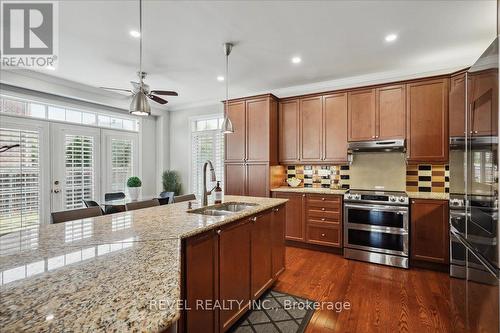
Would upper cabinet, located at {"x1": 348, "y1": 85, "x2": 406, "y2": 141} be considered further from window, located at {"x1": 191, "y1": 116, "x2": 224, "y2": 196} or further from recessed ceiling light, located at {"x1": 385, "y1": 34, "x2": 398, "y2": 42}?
window, located at {"x1": 191, "y1": 116, "x2": 224, "y2": 196}

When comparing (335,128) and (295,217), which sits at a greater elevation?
(335,128)

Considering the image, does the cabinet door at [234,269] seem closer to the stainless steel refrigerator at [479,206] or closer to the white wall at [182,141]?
the stainless steel refrigerator at [479,206]

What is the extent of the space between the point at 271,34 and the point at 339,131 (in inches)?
76.6

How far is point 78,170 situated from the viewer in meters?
4.41

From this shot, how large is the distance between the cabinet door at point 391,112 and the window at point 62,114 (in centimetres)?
485

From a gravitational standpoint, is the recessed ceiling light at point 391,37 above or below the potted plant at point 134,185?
above

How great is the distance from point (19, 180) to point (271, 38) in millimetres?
4108

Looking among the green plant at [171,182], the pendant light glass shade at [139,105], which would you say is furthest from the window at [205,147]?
the pendant light glass shade at [139,105]

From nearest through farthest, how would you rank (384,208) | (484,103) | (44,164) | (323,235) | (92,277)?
(92,277), (484,103), (384,208), (323,235), (44,164)

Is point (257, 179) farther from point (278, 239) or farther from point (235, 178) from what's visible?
point (278, 239)

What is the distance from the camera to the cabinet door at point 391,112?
3.50m

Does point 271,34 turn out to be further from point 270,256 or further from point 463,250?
point 463,250

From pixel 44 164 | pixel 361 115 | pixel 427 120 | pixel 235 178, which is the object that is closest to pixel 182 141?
pixel 235 178

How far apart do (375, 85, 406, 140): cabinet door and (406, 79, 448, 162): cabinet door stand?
0.07 meters
